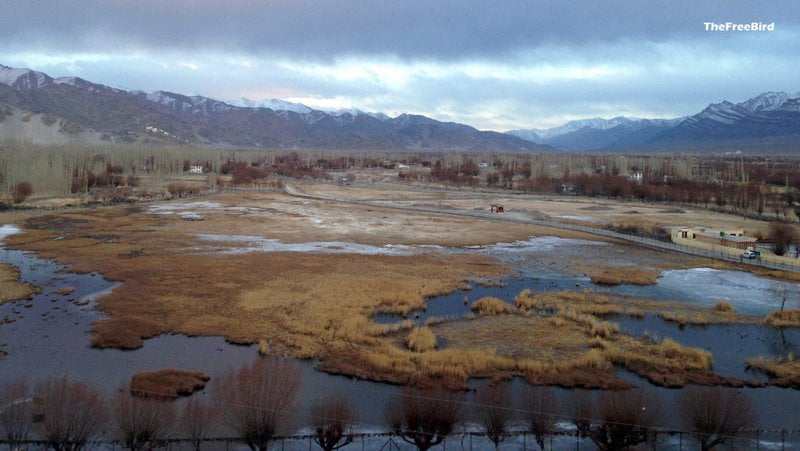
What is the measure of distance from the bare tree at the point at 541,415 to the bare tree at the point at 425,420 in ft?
5.43

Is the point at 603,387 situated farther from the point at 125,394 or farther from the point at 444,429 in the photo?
the point at 125,394

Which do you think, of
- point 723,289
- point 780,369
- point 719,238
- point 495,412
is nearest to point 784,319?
point 723,289

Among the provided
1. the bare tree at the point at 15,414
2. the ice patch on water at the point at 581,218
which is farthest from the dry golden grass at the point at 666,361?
the ice patch on water at the point at 581,218

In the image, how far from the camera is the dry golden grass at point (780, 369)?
59.1ft

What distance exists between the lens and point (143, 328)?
71.4ft

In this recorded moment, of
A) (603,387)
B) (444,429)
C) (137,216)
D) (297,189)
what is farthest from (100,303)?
(297,189)

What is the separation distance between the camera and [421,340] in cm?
2044

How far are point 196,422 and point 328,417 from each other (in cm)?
281

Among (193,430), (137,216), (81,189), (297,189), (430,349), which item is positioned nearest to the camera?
(193,430)

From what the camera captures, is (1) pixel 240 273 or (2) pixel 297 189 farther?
(2) pixel 297 189

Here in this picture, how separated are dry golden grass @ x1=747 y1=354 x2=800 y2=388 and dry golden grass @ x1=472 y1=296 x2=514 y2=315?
855 centimetres

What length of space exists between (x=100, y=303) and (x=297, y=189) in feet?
207

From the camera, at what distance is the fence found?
44.1 ft

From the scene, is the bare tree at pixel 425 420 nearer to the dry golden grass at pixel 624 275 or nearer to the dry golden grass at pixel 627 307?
the dry golden grass at pixel 627 307
